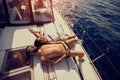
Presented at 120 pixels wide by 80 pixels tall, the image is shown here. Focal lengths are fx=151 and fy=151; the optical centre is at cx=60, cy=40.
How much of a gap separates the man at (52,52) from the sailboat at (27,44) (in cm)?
18

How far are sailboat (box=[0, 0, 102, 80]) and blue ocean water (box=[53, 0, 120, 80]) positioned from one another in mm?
1300

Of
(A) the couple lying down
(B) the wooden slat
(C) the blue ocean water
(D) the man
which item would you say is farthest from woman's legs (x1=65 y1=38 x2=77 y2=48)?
(B) the wooden slat

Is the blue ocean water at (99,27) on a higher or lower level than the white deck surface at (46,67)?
lower

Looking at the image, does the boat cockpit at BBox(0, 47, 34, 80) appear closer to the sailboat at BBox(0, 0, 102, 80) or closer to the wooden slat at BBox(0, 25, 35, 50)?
the sailboat at BBox(0, 0, 102, 80)

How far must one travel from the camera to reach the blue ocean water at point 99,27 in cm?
763

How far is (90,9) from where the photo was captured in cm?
1424

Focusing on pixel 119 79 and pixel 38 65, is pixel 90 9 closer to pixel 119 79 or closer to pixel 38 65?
pixel 119 79

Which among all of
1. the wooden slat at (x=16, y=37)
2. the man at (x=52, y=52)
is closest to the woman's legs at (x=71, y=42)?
the man at (x=52, y=52)

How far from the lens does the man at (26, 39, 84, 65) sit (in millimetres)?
4961

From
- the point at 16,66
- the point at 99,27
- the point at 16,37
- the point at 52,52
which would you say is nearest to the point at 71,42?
the point at 52,52

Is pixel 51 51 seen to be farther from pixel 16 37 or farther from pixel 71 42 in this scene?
pixel 16 37

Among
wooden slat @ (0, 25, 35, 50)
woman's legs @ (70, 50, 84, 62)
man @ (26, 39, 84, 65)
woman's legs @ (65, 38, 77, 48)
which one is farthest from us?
wooden slat @ (0, 25, 35, 50)

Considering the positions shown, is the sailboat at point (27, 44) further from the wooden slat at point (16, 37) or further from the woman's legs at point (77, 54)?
the woman's legs at point (77, 54)

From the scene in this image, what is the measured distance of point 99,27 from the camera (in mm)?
10969
